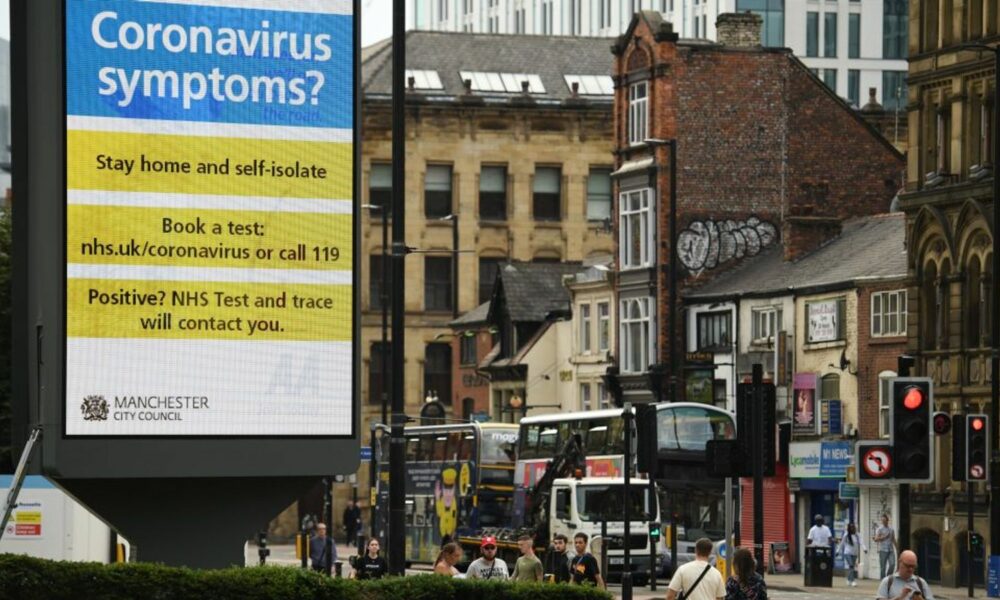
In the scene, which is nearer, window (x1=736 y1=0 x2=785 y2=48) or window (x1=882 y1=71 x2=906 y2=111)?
window (x1=736 y1=0 x2=785 y2=48)

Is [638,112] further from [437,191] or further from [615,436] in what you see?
[615,436]

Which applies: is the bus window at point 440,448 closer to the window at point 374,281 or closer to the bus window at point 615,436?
the bus window at point 615,436

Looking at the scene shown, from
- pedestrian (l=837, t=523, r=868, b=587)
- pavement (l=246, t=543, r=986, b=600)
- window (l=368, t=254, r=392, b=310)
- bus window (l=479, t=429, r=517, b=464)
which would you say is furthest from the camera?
window (l=368, t=254, r=392, b=310)

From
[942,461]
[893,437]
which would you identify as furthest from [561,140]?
[893,437]

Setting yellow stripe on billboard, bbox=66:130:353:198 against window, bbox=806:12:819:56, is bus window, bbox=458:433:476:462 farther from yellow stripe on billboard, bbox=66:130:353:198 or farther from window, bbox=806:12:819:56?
window, bbox=806:12:819:56

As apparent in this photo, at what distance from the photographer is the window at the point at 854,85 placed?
126 meters

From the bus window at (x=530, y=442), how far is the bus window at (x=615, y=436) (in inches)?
124

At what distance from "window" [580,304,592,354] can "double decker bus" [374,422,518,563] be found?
19.4 metres

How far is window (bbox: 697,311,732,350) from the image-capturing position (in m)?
74.1

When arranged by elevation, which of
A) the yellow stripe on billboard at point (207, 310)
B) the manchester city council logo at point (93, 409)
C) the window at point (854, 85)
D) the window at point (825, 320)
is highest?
the window at point (854, 85)

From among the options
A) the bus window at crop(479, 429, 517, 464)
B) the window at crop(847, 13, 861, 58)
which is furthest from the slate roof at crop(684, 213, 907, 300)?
the window at crop(847, 13, 861, 58)

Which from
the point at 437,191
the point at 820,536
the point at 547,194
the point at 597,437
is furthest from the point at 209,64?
the point at 547,194

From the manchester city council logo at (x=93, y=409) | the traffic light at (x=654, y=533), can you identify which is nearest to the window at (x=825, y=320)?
the traffic light at (x=654, y=533)

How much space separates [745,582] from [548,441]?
38.9m
